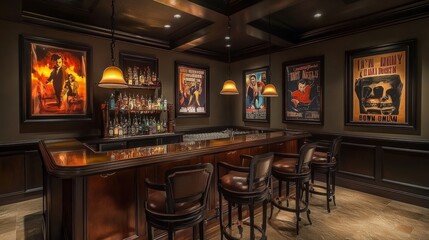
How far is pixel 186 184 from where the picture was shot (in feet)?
6.00

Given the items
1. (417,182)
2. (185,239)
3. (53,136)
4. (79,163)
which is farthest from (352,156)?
(53,136)

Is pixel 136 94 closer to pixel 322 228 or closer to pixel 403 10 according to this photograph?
pixel 322 228

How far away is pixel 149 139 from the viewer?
5.02 m

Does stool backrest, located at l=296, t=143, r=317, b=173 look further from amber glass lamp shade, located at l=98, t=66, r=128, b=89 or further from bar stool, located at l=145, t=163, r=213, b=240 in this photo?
amber glass lamp shade, located at l=98, t=66, r=128, b=89

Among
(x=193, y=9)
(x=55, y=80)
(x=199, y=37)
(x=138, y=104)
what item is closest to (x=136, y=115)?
(x=138, y=104)

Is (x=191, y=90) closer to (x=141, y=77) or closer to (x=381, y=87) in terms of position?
(x=141, y=77)

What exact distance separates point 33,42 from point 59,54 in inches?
16.4

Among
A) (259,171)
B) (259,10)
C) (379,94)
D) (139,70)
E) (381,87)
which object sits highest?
(259,10)

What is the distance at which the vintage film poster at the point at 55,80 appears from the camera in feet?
13.3

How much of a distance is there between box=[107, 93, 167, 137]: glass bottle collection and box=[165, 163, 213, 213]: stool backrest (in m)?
3.39

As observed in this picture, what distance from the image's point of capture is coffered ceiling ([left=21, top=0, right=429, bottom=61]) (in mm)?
3629

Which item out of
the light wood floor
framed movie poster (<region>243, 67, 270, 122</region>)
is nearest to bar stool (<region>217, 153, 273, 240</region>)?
the light wood floor

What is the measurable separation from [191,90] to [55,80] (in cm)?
319

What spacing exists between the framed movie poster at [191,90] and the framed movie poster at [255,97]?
1187mm
